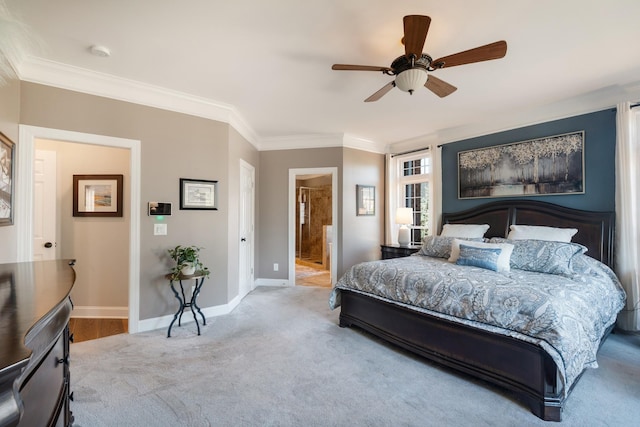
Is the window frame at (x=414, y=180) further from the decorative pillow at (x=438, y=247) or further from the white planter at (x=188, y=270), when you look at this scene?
the white planter at (x=188, y=270)

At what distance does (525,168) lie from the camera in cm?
376

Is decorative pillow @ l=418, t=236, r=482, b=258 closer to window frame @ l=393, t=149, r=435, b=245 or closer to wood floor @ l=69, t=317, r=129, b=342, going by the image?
window frame @ l=393, t=149, r=435, b=245

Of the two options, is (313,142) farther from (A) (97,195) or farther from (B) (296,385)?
(B) (296,385)

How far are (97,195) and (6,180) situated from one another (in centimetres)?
134

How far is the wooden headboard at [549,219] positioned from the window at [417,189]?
69cm

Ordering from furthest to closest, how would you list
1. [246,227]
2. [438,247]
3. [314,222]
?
1. [314,222]
2. [246,227]
3. [438,247]

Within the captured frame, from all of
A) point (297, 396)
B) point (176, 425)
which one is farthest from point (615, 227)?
point (176, 425)

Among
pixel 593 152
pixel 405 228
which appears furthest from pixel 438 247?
pixel 593 152

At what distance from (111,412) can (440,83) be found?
337 cm

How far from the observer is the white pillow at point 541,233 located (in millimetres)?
3137

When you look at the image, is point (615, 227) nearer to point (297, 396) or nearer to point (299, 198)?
point (297, 396)

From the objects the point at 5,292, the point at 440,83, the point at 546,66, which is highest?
the point at 546,66

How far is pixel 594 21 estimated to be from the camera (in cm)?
204

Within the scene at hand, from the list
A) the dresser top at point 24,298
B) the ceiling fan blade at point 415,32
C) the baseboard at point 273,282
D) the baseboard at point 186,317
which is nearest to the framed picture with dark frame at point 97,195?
the baseboard at point 186,317
